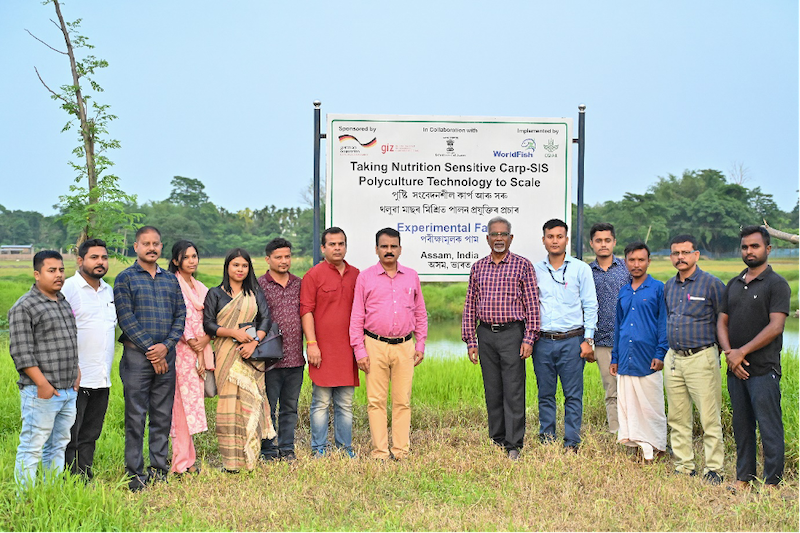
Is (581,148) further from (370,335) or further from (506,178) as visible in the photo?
(370,335)

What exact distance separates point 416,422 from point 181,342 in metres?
2.81

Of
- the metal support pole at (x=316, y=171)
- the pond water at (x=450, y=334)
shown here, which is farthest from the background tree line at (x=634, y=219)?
the metal support pole at (x=316, y=171)

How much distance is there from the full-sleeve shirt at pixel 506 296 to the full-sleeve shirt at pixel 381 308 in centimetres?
46

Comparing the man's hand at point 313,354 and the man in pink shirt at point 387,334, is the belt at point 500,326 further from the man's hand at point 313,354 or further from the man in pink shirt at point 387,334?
the man's hand at point 313,354

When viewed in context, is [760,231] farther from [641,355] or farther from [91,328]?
[91,328]

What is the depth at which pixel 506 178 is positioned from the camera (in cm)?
665

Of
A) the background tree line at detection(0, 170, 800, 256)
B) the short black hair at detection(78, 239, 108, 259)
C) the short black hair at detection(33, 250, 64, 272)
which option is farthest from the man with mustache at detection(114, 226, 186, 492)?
the background tree line at detection(0, 170, 800, 256)

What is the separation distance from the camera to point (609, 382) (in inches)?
232

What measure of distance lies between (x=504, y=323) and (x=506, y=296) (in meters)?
0.21

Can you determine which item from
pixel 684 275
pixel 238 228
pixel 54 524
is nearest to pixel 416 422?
pixel 684 275

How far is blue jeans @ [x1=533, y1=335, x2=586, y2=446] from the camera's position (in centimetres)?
539

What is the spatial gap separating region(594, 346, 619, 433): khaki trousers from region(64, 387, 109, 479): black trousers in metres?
3.92

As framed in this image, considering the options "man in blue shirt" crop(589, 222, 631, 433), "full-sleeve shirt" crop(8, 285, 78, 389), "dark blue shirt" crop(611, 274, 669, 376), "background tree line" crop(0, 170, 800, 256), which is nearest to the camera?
"full-sleeve shirt" crop(8, 285, 78, 389)

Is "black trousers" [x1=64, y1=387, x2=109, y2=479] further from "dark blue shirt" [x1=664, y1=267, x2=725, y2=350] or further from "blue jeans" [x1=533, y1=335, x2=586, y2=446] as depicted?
"dark blue shirt" [x1=664, y1=267, x2=725, y2=350]
